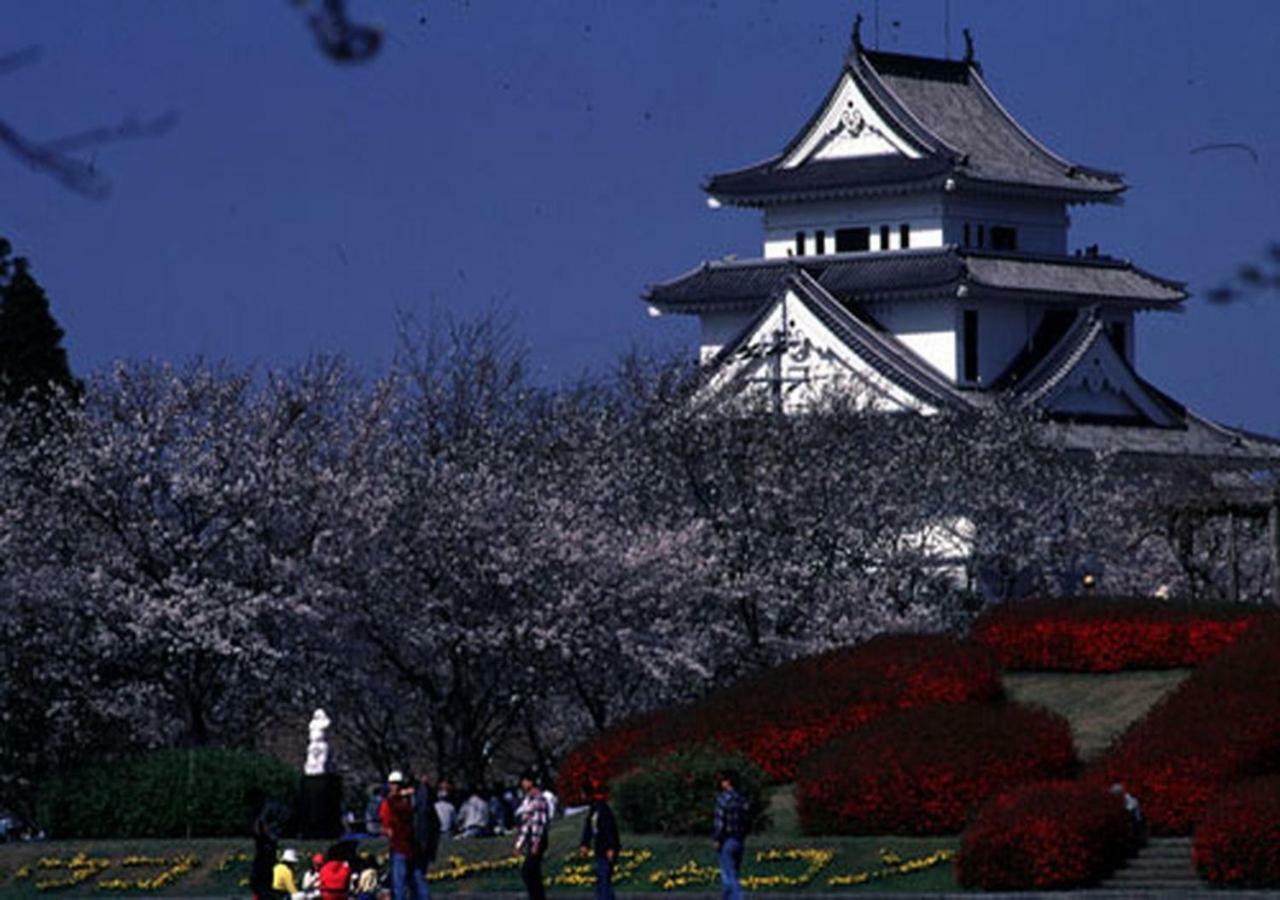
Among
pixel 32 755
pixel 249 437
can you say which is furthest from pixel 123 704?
pixel 249 437

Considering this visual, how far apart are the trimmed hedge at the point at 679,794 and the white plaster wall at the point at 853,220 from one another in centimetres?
6508

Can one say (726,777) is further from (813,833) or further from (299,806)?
(299,806)

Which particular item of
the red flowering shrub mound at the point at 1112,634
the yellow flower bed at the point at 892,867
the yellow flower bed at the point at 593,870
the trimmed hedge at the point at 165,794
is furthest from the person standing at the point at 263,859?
the red flowering shrub mound at the point at 1112,634

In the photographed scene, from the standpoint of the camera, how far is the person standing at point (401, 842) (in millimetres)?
33750

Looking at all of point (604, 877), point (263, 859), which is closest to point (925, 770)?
point (604, 877)

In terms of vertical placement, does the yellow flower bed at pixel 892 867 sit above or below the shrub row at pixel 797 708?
below

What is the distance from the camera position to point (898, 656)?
1853 inches

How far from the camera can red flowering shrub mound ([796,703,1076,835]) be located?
40312mm

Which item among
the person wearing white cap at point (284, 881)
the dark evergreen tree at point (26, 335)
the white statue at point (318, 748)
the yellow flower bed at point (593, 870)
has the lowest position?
the person wearing white cap at point (284, 881)

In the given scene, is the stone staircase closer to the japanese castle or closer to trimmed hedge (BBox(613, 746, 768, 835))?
trimmed hedge (BBox(613, 746, 768, 835))

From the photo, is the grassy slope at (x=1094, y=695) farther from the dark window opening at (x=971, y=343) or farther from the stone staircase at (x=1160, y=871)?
the dark window opening at (x=971, y=343)

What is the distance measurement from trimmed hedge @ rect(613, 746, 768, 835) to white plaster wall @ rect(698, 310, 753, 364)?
64424mm

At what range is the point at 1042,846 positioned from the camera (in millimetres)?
36188

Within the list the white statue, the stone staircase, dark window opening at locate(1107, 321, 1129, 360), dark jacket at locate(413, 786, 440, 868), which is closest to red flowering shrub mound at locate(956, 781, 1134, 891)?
the stone staircase
